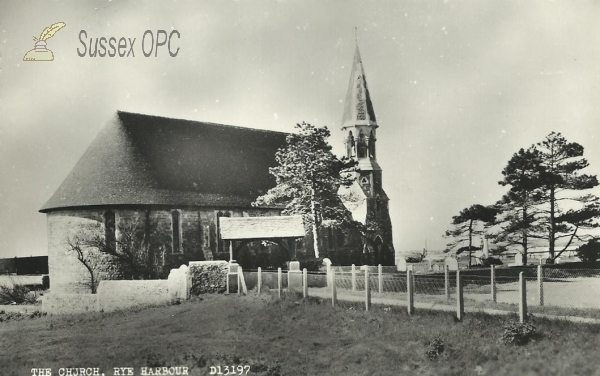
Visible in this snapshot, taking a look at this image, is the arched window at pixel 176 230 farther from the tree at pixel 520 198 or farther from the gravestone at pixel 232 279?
the tree at pixel 520 198

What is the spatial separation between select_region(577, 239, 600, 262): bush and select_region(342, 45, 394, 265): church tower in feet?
51.8

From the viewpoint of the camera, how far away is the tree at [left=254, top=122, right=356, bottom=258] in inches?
1238

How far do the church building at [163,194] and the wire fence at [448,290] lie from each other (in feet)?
21.0

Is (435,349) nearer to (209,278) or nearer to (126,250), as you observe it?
(209,278)

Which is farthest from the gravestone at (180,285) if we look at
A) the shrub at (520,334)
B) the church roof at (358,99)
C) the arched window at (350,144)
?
the church roof at (358,99)

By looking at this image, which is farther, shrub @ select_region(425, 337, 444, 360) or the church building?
the church building

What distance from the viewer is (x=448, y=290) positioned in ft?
55.7

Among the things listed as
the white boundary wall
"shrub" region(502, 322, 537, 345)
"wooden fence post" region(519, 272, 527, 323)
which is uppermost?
"wooden fence post" region(519, 272, 527, 323)

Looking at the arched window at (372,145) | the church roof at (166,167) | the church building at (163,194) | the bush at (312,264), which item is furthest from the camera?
the arched window at (372,145)

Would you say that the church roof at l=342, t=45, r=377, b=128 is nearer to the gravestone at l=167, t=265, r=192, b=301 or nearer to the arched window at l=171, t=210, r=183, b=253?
the arched window at l=171, t=210, r=183, b=253

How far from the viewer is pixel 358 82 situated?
4384 cm

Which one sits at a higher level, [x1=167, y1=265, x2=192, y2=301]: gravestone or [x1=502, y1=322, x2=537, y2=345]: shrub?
[x1=502, y1=322, x2=537, y2=345]: shrub

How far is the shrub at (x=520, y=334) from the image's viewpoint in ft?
34.3

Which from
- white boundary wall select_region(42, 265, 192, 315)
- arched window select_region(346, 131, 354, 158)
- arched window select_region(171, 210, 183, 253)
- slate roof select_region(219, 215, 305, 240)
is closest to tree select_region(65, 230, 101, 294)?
arched window select_region(171, 210, 183, 253)
